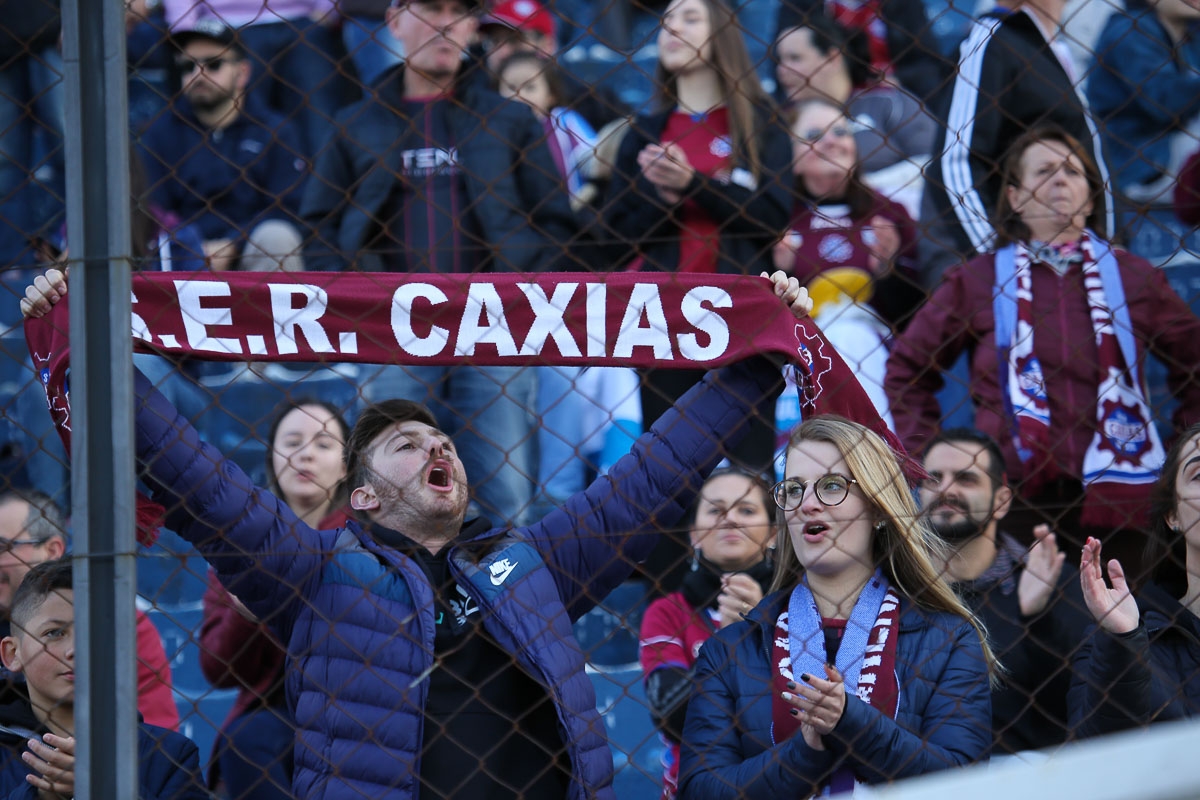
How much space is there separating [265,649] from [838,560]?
1446mm

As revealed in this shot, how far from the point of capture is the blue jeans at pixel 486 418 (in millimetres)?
4531

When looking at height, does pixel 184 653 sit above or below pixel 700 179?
below

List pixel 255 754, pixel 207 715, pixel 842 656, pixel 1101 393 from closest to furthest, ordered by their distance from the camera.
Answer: pixel 842 656
pixel 255 754
pixel 1101 393
pixel 207 715

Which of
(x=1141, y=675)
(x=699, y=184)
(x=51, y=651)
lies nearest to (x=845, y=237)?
(x=699, y=184)

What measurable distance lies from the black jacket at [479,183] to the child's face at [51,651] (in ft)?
5.16

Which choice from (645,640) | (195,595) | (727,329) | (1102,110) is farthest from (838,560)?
(1102,110)

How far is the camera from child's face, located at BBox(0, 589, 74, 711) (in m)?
3.33

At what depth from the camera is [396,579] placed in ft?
10.7

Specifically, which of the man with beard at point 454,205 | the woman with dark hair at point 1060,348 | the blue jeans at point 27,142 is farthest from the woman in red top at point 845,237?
the blue jeans at point 27,142

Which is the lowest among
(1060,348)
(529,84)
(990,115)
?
(1060,348)

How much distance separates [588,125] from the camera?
19.0ft

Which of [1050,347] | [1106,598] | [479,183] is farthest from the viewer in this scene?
[479,183]

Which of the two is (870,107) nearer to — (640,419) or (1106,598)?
(640,419)

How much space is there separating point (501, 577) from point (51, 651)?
0.99 metres
